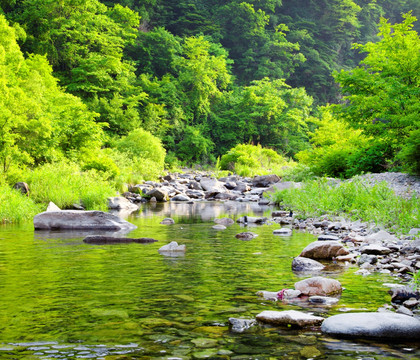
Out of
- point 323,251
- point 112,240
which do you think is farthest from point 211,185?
point 323,251

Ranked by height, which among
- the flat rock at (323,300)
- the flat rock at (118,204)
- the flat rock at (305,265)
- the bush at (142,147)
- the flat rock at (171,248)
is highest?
the bush at (142,147)

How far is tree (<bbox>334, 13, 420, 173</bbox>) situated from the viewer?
41.9 ft

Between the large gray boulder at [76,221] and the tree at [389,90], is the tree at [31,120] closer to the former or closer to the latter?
the large gray boulder at [76,221]

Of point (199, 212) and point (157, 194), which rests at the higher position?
point (157, 194)

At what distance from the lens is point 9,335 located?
292 centimetres

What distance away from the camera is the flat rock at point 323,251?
19.2 feet

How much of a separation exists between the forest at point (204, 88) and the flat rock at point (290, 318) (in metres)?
8.75

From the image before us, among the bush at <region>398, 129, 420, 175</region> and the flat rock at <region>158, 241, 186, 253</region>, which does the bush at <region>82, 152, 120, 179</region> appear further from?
the flat rock at <region>158, 241, 186, 253</region>

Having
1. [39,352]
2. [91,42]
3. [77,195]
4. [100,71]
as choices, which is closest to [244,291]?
[39,352]

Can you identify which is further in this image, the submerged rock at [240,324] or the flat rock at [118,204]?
the flat rock at [118,204]

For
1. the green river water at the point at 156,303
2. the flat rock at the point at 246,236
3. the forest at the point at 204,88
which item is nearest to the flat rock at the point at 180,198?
the forest at the point at 204,88

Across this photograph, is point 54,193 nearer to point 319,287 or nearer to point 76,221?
point 76,221

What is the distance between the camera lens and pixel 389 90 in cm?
1288

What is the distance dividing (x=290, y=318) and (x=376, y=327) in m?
0.59
